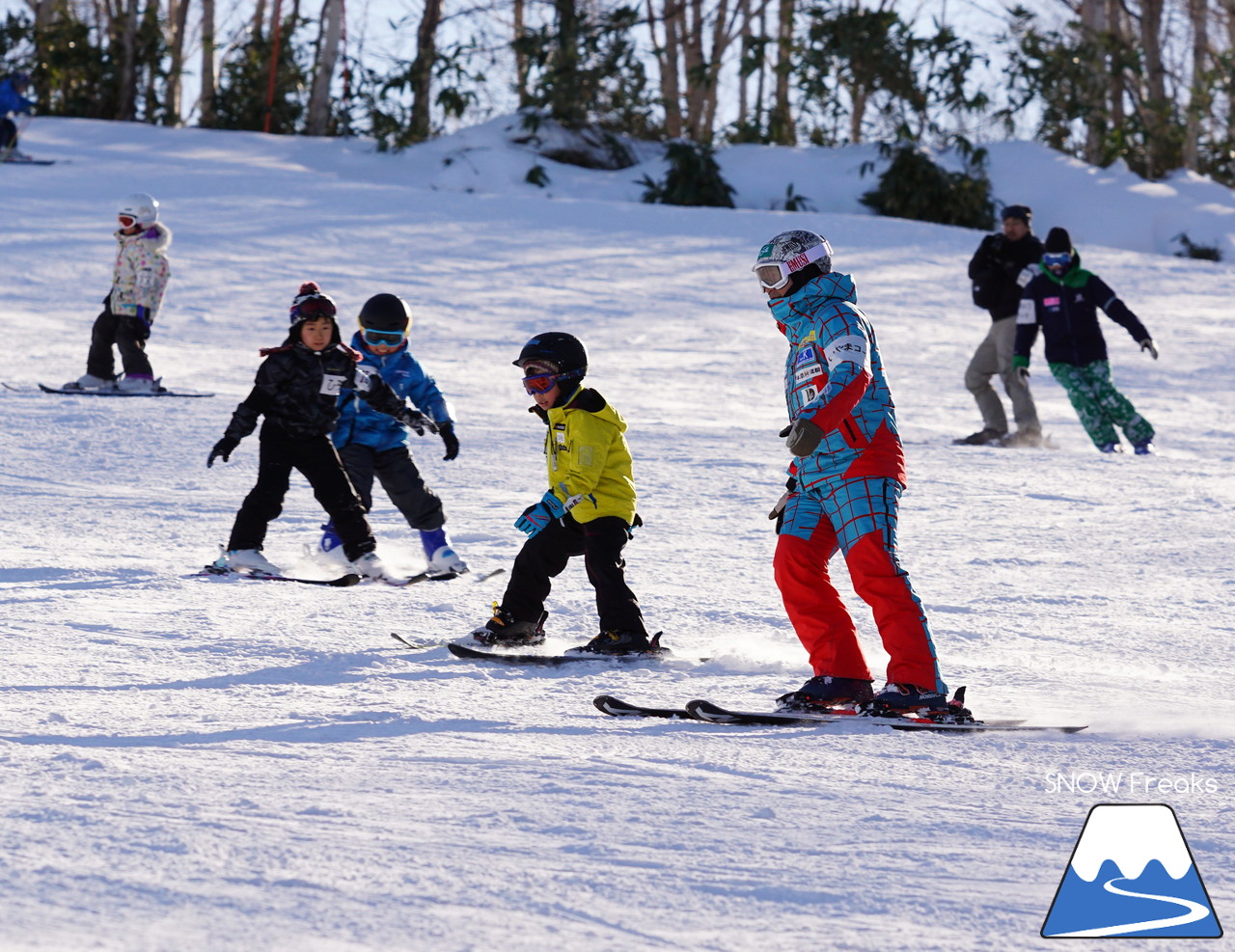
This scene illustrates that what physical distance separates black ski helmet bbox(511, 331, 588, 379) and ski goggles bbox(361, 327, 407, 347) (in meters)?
1.49

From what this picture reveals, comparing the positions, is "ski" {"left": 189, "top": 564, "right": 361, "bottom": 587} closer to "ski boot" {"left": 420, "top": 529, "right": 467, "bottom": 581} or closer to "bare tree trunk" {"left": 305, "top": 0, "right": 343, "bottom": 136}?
"ski boot" {"left": 420, "top": 529, "right": 467, "bottom": 581}

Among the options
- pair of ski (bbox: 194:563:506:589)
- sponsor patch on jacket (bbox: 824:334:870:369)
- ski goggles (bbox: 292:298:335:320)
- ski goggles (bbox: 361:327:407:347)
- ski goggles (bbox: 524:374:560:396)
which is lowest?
pair of ski (bbox: 194:563:506:589)

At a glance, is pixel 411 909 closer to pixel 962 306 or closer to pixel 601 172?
pixel 962 306

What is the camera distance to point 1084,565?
704 centimetres

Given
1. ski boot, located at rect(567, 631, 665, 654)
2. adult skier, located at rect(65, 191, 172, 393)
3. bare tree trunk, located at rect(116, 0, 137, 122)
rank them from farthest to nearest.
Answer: bare tree trunk, located at rect(116, 0, 137, 122) < adult skier, located at rect(65, 191, 172, 393) < ski boot, located at rect(567, 631, 665, 654)

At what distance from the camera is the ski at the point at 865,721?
13.3 ft

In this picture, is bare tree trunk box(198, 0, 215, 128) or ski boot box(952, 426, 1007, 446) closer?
ski boot box(952, 426, 1007, 446)

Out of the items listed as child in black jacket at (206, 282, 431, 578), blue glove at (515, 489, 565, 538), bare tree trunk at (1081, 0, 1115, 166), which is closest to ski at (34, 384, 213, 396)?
child in black jacket at (206, 282, 431, 578)

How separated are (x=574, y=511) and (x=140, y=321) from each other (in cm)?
658

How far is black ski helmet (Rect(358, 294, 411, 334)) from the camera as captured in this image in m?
6.33

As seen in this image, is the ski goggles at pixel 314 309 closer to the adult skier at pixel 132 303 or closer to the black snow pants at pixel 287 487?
the black snow pants at pixel 287 487

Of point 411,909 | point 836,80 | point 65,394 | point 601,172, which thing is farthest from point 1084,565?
point 836,80

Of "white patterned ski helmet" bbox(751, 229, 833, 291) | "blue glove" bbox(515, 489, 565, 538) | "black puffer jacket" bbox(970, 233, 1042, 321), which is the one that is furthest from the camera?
"black puffer jacket" bbox(970, 233, 1042, 321)

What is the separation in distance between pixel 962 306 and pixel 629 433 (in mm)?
8878
